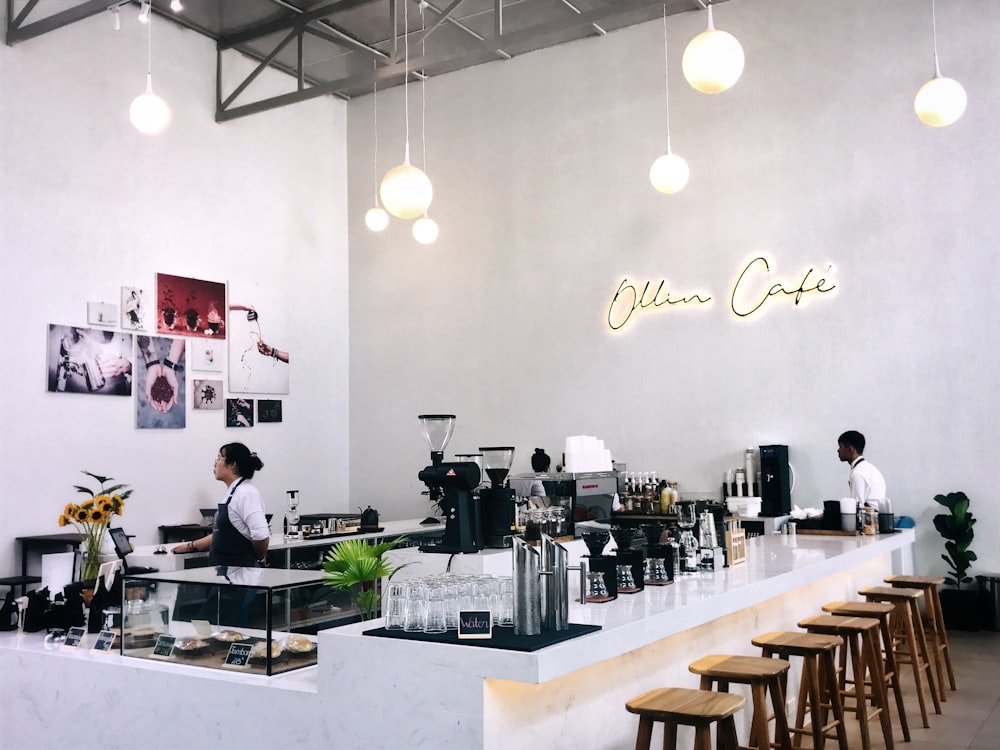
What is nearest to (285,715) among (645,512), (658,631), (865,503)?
(658,631)

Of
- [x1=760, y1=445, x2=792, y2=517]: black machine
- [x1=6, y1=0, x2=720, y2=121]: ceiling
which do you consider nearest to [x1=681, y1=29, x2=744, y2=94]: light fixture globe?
[x1=6, y1=0, x2=720, y2=121]: ceiling

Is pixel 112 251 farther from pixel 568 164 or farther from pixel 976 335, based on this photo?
pixel 976 335

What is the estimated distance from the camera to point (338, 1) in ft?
27.1

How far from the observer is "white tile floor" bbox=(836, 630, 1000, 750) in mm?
4301

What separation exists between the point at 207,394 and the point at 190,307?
782 millimetres

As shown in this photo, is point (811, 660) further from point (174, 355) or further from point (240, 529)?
point (174, 355)

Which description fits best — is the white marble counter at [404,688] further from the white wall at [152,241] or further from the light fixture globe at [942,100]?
the white wall at [152,241]

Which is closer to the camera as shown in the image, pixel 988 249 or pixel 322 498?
pixel 988 249

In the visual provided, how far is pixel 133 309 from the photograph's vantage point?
304 inches

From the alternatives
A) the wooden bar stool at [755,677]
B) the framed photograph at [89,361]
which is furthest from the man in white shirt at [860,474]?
the framed photograph at [89,361]

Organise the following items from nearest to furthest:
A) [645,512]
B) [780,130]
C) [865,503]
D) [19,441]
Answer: [865,503] < [19,441] < [645,512] < [780,130]

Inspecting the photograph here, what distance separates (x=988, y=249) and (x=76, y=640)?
6530mm

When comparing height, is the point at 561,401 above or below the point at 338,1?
below

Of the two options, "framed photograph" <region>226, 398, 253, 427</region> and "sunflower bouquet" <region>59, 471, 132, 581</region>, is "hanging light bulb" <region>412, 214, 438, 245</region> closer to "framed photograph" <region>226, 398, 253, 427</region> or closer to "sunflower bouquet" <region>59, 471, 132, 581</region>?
"framed photograph" <region>226, 398, 253, 427</region>
